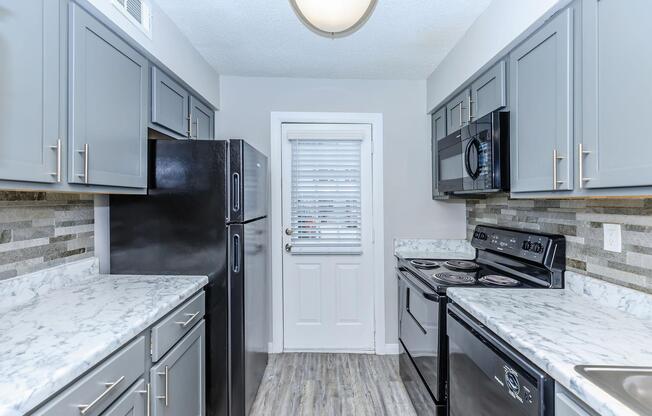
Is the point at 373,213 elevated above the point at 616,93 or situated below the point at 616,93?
below

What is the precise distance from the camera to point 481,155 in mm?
1853

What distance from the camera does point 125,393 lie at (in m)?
1.11

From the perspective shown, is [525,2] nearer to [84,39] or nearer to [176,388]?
[84,39]

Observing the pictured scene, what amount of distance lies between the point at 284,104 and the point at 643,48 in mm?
2318

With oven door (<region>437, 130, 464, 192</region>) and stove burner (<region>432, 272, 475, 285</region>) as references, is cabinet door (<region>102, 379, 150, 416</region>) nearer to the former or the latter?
stove burner (<region>432, 272, 475, 285</region>)

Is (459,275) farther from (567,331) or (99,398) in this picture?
(99,398)

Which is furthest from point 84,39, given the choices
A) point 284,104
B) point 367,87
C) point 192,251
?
point 367,87

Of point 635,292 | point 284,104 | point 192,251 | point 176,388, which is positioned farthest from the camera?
point 284,104

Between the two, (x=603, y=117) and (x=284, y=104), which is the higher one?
(x=284, y=104)

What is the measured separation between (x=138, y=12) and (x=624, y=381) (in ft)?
7.28

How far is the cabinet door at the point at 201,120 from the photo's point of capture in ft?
7.82

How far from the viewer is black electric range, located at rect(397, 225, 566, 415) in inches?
67.2

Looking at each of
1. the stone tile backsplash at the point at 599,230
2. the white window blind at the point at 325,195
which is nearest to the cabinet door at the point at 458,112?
the stone tile backsplash at the point at 599,230

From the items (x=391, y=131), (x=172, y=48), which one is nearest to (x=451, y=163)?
(x=391, y=131)
